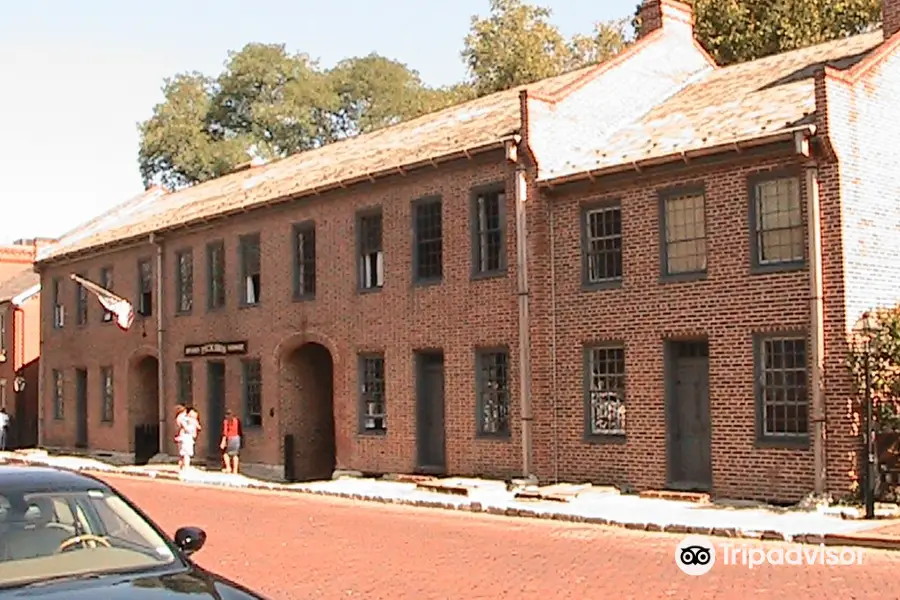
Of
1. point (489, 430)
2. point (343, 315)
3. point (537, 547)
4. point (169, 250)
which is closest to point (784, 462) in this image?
point (537, 547)

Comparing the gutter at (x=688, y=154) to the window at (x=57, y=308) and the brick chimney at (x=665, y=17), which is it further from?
the window at (x=57, y=308)

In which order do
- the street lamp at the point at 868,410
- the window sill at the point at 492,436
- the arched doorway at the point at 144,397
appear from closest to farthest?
the street lamp at the point at 868,410, the window sill at the point at 492,436, the arched doorway at the point at 144,397

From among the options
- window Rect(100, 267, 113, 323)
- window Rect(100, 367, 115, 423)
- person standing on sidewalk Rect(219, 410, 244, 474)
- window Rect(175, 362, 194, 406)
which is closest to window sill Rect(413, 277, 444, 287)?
person standing on sidewalk Rect(219, 410, 244, 474)

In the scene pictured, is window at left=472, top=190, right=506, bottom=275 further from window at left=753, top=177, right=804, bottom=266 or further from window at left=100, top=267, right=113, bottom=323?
window at left=100, top=267, right=113, bottom=323

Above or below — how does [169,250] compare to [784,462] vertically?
above

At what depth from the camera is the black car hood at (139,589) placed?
604 centimetres

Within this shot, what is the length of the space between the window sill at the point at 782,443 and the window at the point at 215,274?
55.1 feet

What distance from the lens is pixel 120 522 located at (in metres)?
7.34

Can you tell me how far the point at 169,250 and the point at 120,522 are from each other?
27.0m

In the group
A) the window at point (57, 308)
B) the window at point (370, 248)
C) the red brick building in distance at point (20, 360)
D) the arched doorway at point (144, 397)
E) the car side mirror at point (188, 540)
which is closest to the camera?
the car side mirror at point (188, 540)

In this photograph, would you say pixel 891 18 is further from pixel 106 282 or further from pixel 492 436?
pixel 106 282

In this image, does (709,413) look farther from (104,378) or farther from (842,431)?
(104,378)

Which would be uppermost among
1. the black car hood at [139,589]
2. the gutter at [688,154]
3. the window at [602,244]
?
the gutter at [688,154]

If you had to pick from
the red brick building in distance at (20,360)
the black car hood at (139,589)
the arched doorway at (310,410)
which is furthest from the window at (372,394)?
the red brick building in distance at (20,360)
